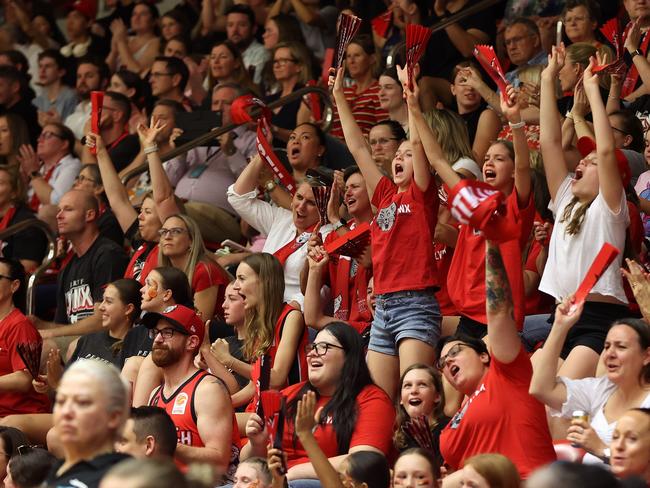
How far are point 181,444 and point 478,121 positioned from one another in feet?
11.1

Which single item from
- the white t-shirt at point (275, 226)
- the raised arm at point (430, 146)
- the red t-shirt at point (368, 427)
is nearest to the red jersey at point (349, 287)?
the white t-shirt at point (275, 226)

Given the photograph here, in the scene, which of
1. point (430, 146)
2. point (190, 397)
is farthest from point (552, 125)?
point (190, 397)

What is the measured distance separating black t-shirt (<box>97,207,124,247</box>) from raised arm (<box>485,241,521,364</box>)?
14.5 ft

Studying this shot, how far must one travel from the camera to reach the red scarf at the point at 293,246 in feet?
25.7

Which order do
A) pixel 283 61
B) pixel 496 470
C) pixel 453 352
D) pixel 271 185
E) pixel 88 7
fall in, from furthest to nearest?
pixel 88 7 < pixel 283 61 < pixel 271 185 < pixel 453 352 < pixel 496 470

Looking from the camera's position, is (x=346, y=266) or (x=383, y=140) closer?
(x=346, y=266)

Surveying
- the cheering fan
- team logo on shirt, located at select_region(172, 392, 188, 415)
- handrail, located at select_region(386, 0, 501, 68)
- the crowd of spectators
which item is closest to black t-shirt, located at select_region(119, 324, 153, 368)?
the crowd of spectators

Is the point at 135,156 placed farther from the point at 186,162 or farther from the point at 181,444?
the point at 181,444

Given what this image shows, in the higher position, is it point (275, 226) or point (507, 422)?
point (275, 226)

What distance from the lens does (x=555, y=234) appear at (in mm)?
6434

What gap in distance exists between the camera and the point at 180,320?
654 cm

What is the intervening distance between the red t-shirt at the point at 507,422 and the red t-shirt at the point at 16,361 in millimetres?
3049

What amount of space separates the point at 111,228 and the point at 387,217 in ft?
10.3

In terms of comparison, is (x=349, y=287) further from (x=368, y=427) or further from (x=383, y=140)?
(x=368, y=427)
